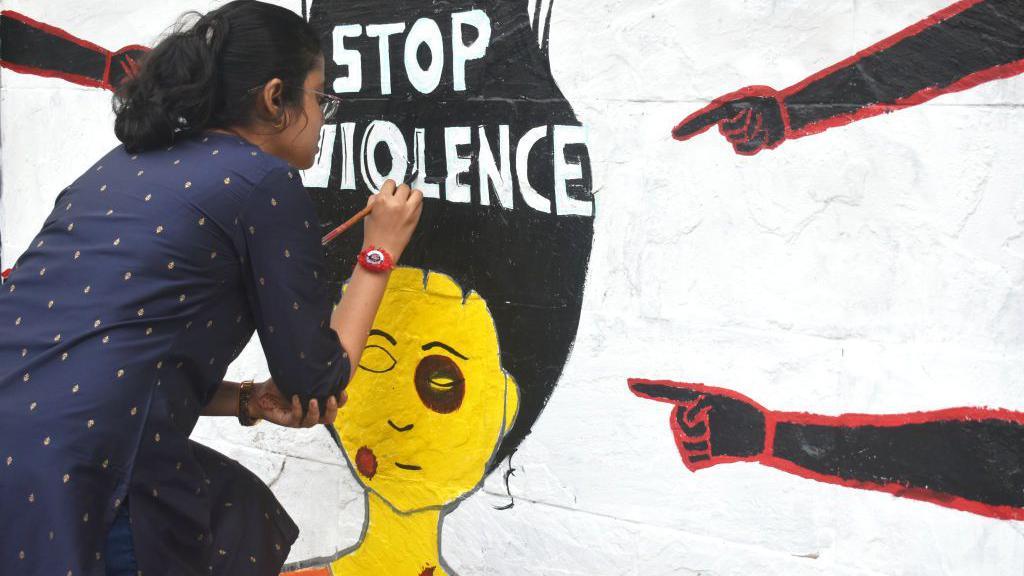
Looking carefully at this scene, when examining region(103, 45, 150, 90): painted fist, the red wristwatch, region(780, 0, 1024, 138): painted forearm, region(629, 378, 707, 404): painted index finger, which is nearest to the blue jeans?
the red wristwatch

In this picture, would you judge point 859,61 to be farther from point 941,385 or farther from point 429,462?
point 429,462

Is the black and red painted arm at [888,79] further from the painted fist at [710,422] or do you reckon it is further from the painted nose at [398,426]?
the painted nose at [398,426]

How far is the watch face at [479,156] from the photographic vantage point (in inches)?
88.4

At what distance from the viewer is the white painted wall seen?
1785 millimetres

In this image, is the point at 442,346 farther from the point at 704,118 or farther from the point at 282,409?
the point at 704,118

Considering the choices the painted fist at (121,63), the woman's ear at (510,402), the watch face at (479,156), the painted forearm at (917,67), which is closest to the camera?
the painted forearm at (917,67)

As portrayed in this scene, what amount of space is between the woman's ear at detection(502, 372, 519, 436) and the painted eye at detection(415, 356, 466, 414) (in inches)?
4.8

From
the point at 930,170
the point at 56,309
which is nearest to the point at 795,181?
the point at 930,170

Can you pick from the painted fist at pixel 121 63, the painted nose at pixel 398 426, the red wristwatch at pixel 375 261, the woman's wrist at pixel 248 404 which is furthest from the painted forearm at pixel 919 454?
the painted fist at pixel 121 63

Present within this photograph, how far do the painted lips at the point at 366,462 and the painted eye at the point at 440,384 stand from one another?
246 millimetres

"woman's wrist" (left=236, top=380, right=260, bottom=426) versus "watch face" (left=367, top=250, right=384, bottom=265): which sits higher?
"watch face" (left=367, top=250, right=384, bottom=265)

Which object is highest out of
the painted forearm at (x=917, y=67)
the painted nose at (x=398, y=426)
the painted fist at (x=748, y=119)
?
the painted forearm at (x=917, y=67)

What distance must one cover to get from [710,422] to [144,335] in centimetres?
112

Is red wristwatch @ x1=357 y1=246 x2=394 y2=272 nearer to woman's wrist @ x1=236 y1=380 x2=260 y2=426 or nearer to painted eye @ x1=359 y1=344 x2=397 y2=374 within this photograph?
woman's wrist @ x1=236 y1=380 x2=260 y2=426
